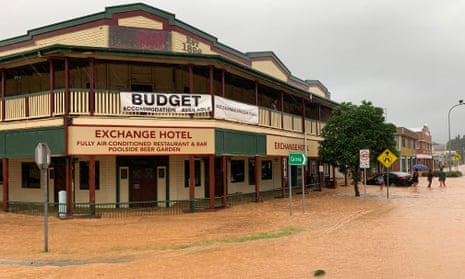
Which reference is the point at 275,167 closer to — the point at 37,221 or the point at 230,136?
the point at 230,136

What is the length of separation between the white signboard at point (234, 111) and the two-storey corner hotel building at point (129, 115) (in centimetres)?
5

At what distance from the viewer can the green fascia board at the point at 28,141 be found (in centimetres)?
1552

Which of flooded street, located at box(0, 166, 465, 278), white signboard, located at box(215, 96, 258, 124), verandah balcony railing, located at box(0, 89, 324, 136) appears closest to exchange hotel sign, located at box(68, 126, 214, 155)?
verandah balcony railing, located at box(0, 89, 324, 136)

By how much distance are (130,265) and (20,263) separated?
100.0 inches

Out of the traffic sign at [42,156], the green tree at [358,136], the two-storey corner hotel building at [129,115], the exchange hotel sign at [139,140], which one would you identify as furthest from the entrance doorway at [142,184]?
the green tree at [358,136]

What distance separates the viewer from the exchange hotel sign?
1545 cm

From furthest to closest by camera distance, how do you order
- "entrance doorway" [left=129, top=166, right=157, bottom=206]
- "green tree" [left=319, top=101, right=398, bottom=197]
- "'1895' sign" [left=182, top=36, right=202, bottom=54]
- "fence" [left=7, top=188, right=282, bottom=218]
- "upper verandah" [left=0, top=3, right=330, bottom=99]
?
1. "green tree" [left=319, top=101, right=398, bottom=197]
2. "'1895' sign" [left=182, top=36, right=202, bottom=54]
3. "upper verandah" [left=0, top=3, right=330, bottom=99]
4. "entrance doorway" [left=129, top=166, right=157, bottom=206]
5. "fence" [left=7, top=188, right=282, bottom=218]

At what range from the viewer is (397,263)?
8.49m

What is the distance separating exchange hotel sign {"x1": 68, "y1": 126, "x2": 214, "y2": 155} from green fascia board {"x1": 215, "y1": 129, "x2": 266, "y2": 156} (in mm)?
506

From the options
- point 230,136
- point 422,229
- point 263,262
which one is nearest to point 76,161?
point 230,136

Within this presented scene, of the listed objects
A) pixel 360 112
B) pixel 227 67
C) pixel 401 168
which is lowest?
pixel 401 168

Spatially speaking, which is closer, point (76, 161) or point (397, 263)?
point (397, 263)

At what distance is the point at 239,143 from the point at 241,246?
29.4 feet

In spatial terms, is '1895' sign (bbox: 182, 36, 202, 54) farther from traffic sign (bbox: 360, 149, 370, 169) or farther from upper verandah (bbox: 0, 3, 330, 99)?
traffic sign (bbox: 360, 149, 370, 169)
